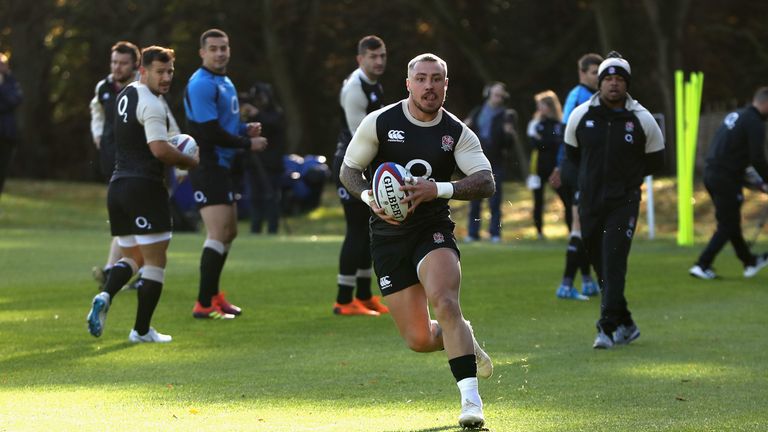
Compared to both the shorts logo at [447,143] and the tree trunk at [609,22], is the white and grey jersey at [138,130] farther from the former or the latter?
the tree trunk at [609,22]

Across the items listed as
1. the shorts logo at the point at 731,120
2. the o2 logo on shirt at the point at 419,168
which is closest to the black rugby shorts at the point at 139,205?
the o2 logo on shirt at the point at 419,168

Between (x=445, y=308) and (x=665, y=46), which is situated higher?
(x=665, y=46)

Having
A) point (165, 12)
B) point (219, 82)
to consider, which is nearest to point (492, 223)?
point (219, 82)

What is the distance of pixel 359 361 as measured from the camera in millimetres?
10156

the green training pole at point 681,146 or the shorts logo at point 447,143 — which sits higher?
the shorts logo at point 447,143

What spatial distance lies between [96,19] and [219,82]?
31096 mm

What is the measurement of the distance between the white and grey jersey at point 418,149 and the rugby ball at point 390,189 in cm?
26

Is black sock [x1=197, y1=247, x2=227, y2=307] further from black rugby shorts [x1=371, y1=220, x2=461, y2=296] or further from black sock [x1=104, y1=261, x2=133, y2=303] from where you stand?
black rugby shorts [x1=371, y1=220, x2=461, y2=296]

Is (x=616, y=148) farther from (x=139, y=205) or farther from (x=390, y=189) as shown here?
(x=390, y=189)

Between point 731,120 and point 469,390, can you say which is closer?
point 469,390

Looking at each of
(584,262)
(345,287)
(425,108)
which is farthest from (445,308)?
(584,262)

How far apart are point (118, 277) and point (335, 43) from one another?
107 ft

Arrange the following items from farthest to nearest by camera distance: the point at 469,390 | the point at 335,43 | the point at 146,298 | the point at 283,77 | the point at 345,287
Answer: the point at 335,43
the point at 283,77
the point at 345,287
the point at 146,298
the point at 469,390

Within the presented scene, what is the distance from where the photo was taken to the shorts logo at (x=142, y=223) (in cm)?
1084
